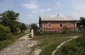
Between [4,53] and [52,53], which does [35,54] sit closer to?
[52,53]

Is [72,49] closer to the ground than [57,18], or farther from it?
closer to the ground

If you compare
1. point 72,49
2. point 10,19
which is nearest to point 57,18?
point 10,19

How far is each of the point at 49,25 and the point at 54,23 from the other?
1316mm

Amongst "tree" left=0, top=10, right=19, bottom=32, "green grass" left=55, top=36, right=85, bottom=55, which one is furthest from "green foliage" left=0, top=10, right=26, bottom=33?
"green grass" left=55, top=36, right=85, bottom=55

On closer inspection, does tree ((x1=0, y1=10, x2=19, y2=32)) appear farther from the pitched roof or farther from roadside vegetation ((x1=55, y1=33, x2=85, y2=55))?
roadside vegetation ((x1=55, y1=33, x2=85, y2=55))

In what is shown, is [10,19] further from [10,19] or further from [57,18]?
[57,18]

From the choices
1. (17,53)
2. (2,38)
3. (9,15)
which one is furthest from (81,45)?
(9,15)

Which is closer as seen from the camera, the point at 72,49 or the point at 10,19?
the point at 72,49

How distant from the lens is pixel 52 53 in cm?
1972

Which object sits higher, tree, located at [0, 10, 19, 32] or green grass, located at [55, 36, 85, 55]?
tree, located at [0, 10, 19, 32]

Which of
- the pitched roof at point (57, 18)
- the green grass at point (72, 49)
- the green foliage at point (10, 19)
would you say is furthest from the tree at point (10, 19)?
the green grass at point (72, 49)

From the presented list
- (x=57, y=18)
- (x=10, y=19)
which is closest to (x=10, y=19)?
(x=10, y=19)

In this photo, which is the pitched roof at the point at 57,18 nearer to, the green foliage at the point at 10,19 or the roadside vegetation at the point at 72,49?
the green foliage at the point at 10,19

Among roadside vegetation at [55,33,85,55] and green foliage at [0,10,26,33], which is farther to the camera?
green foliage at [0,10,26,33]
